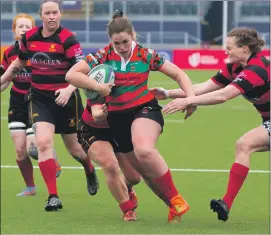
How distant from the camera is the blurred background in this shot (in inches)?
1739

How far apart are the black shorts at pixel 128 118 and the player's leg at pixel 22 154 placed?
2214 millimetres

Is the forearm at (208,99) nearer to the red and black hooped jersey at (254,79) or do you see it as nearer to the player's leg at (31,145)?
the red and black hooped jersey at (254,79)

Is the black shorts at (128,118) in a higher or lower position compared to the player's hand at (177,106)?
lower

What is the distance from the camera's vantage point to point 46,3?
1027cm

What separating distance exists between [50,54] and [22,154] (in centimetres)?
154

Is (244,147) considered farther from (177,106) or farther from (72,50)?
(72,50)

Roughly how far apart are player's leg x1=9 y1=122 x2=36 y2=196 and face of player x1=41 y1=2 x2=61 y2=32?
1.44 metres

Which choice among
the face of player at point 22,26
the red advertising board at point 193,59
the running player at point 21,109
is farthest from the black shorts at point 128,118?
the red advertising board at point 193,59

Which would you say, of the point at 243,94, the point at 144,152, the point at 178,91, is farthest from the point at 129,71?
the point at 243,94

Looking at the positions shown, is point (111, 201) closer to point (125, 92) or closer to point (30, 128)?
point (30, 128)

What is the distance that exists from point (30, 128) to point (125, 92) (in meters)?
2.37

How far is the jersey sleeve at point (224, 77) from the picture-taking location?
9.50 m

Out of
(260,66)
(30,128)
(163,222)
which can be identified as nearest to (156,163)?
(163,222)

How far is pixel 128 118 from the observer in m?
9.12
